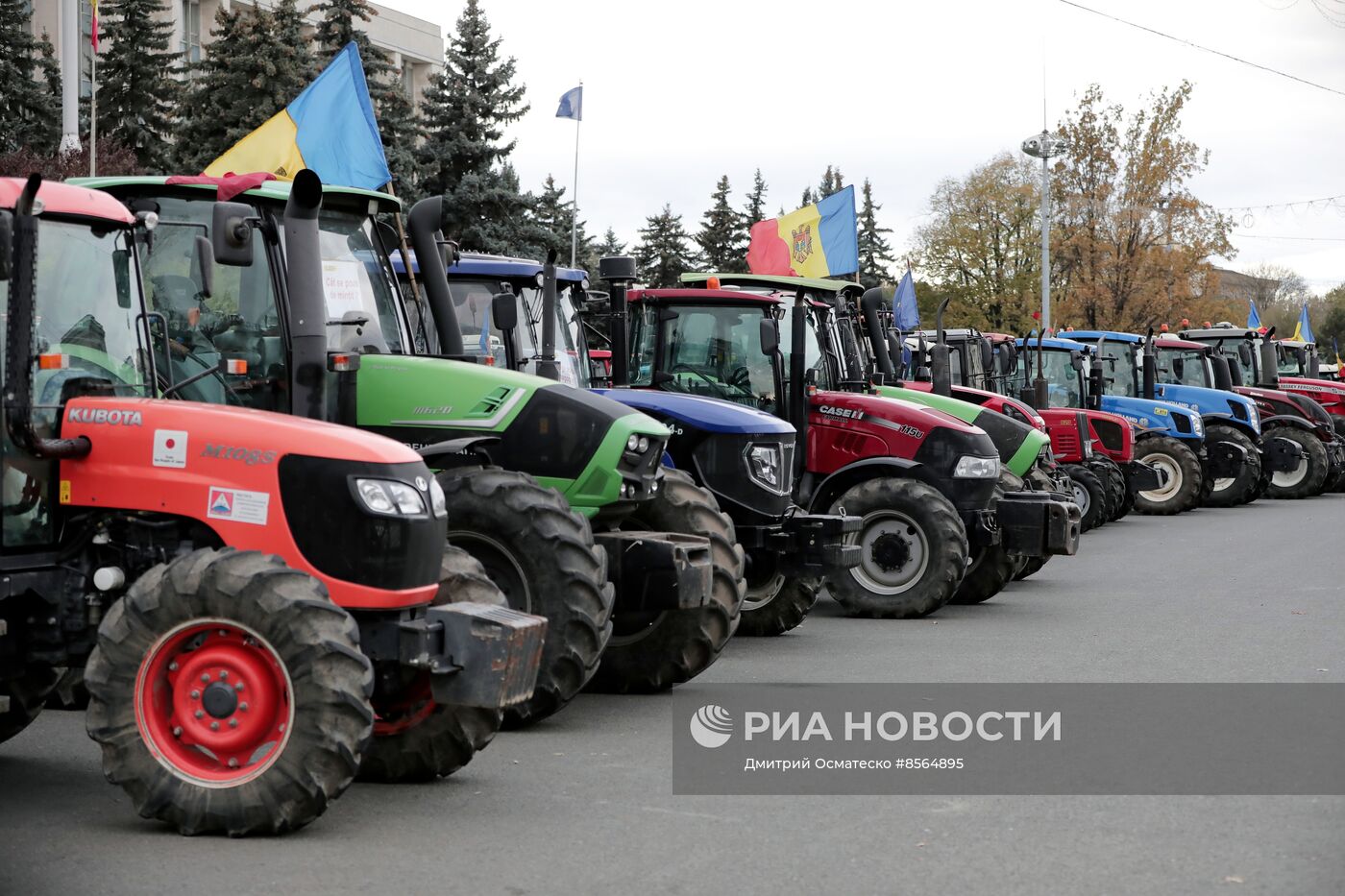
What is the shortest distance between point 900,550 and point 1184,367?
16765 mm

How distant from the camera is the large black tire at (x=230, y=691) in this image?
20.7 ft

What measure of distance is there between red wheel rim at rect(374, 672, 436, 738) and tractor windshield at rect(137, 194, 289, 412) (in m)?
1.85

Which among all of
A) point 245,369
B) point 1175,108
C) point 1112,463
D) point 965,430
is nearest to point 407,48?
point 1175,108

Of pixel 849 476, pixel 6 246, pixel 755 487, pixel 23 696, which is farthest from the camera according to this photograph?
pixel 849 476

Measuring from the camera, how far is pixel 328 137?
14836 mm

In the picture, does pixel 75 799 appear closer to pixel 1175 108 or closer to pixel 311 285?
pixel 311 285

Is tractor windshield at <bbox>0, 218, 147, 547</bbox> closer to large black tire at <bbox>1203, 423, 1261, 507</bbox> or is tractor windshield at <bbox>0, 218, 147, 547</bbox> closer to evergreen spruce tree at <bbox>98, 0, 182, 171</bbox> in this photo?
large black tire at <bbox>1203, 423, 1261, 507</bbox>

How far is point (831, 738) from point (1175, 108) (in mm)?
46338

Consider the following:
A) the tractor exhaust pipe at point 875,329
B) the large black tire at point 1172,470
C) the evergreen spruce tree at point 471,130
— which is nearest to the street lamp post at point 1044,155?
the evergreen spruce tree at point 471,130

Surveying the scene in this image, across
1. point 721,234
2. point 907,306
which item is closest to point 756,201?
point 721,234

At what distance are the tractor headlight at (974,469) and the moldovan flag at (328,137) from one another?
5310 millimetres

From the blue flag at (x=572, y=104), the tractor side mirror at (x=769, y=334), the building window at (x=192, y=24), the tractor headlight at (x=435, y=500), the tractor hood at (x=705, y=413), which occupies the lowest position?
the tractor headlight at (x=435, y=500)

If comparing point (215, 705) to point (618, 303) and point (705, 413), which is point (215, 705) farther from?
point (618, 303)

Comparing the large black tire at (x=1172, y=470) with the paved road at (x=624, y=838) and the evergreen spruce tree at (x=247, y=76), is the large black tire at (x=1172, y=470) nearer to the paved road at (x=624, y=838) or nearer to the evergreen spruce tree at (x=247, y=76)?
the paved road at (x=624, y=838)
